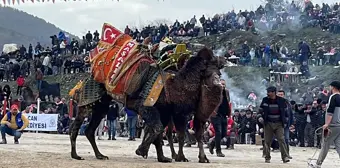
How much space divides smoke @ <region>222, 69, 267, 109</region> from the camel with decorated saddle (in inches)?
812

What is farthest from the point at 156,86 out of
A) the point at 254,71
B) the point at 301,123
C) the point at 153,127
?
the point at 254,71

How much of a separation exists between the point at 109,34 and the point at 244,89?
23810mm

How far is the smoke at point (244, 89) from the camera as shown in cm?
3649

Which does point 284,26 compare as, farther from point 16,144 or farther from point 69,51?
point 16,144

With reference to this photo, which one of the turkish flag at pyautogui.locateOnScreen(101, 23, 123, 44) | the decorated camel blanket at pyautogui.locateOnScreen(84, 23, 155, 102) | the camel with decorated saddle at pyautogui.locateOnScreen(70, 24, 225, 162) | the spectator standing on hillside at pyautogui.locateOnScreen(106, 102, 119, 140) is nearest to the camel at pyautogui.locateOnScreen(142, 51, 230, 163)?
the camel with decorated saddle at pyautogui.locateOnScreen(70, 24, 225, 162)

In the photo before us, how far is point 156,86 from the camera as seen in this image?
580 inches

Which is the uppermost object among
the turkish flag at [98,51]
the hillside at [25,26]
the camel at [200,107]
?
the hillside at [25,26]

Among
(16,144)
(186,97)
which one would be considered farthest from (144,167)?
(16,144)

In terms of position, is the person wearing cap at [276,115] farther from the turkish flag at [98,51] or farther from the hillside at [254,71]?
the hillside at [254,71]

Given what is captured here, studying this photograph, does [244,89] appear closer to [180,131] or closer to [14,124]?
[14,124]

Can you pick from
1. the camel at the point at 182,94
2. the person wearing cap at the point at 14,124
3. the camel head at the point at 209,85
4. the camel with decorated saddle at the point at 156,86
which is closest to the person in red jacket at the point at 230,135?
the person wearing cap at the point at 14,124

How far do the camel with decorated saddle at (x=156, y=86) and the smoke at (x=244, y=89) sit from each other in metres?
20.6

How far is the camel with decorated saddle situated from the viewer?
1476cm

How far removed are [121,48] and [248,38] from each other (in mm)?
30832
